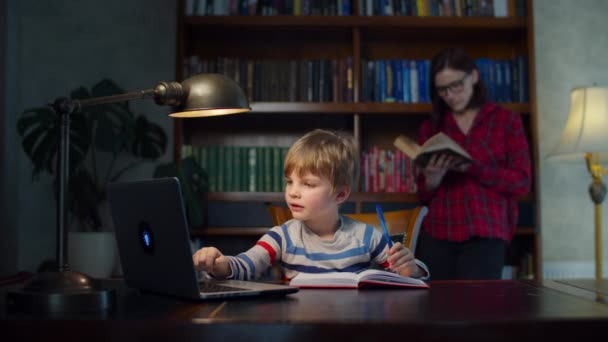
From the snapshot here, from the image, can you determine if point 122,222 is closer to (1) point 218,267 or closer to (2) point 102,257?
(1) point 218,267

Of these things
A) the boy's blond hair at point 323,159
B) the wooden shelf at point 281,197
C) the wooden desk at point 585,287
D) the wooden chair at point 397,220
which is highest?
the boy's blond hair at point 323,159

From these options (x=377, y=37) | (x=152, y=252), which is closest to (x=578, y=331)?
(x=152, y=252)

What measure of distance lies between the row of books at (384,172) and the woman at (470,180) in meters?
0.44

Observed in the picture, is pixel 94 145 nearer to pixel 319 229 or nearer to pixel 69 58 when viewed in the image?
pixel 69 58

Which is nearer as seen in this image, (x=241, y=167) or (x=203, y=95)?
(x=203, y=95)

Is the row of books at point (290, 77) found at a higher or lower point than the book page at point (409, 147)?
higher

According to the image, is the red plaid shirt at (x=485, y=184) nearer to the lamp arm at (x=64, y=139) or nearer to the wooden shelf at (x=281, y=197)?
the wooden shelf at (x=281, y=197)

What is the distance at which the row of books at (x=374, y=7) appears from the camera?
3041mm

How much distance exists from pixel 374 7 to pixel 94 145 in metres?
1.54

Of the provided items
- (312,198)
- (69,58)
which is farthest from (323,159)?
(69,58)

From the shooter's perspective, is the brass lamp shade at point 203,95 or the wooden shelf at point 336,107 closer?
the brass lamp shade at point 203,95

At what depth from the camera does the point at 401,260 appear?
52.5 inches

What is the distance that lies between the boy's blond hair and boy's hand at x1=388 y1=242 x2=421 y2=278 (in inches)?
11.2

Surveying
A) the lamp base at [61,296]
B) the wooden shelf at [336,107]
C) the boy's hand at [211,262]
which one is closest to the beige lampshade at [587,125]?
the wooden shelf at [336,107]
